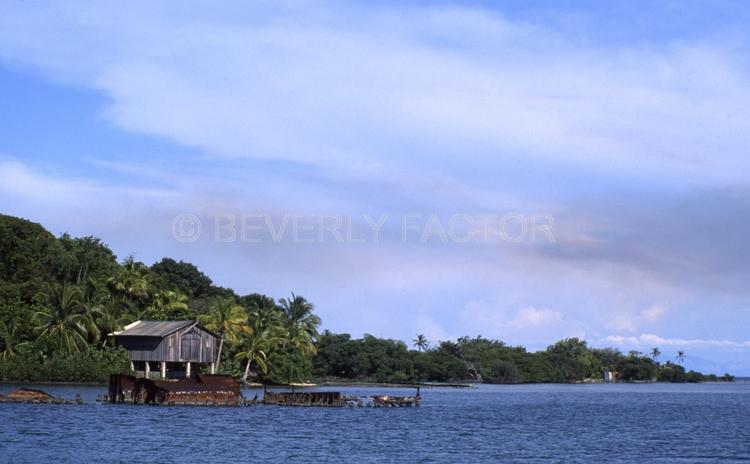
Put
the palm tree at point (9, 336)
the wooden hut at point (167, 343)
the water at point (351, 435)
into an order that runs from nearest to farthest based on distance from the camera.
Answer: the water at point (351, 435)
the wooden hut at point (167, 343)
the palm tree at point (9, 336)

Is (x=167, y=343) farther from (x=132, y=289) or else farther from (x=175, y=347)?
(x=132, y=289)

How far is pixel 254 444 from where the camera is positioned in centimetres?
5128

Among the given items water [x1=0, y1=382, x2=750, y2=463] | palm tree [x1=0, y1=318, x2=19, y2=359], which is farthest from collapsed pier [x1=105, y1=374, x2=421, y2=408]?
palm tree [x1=0, y1=318, x2=19, y2=359]

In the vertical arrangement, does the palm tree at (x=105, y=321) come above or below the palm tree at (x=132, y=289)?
below

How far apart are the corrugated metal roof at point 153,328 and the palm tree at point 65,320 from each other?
3826 millimetres

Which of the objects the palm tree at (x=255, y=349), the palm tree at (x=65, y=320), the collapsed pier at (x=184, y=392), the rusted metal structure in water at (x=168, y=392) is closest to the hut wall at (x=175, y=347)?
the palm tree at (x=65, y=320)

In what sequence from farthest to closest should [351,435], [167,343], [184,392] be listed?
[167,343] → [184,392] → [351,435]

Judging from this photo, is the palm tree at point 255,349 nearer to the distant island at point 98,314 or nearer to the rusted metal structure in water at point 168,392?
the distant island at point 98,314

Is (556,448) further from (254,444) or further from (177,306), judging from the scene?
(177,306)

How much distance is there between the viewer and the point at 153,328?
295 feet

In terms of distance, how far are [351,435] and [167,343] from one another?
34.5 m

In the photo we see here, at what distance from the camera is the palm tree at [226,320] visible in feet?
331

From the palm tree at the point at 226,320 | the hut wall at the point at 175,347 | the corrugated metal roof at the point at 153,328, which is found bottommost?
the hut wall at the point at 175,347

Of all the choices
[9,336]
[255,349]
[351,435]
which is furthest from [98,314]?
[351,435]
